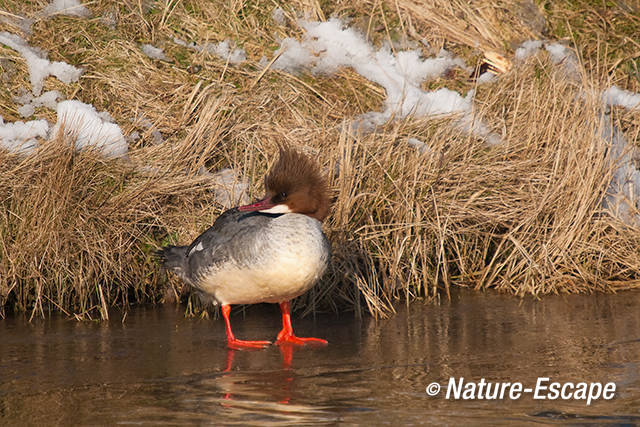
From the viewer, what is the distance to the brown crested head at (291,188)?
15.8 feet

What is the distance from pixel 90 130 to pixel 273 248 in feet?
7.85

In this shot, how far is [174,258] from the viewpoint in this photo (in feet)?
17.4

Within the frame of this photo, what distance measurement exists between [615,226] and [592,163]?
485 mm

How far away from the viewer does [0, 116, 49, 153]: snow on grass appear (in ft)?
20.1

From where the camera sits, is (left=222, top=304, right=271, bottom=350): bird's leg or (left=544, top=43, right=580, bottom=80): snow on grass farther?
(left=544, top=43, right=580, bottom=80): snow on grass

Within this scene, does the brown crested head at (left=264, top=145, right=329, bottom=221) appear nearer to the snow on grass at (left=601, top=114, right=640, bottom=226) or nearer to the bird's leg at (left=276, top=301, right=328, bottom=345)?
the bird's leg at (left=276, top=301, right=328, bottom=345)

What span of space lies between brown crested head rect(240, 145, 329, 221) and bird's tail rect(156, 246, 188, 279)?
0.75 meters

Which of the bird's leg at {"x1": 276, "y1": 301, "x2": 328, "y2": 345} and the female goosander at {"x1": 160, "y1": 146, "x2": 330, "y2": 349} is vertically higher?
the female goosander at {"x1": 160, "y1": 146, "x2": 330, "y2": 349}

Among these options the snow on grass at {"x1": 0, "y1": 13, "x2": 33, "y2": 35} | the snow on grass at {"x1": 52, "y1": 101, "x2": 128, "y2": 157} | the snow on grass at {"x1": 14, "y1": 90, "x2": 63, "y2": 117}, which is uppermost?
the snow on grass at {"x1": 0, "y1": 13, "x2": 33, "y2": 35}

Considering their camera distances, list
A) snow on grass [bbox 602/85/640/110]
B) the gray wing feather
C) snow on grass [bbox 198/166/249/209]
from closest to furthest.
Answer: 1. the gray wing feather
2. snow on grass [bbox 198/166/249/209]
3. snow on grass [bbox 602/85/640/110]

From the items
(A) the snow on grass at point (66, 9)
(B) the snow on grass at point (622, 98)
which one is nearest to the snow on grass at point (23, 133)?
(A) the snow on grass at point (66, 9)

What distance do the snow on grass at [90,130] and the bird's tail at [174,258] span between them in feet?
3.53

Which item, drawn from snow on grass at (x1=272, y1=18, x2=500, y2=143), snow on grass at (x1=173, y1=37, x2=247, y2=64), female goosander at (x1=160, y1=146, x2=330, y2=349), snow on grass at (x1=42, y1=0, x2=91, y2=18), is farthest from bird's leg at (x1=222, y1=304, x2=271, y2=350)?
snow on grass at (x1=42, y1=0, x2=91, y2=18)

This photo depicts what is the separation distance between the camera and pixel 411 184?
5.95m
